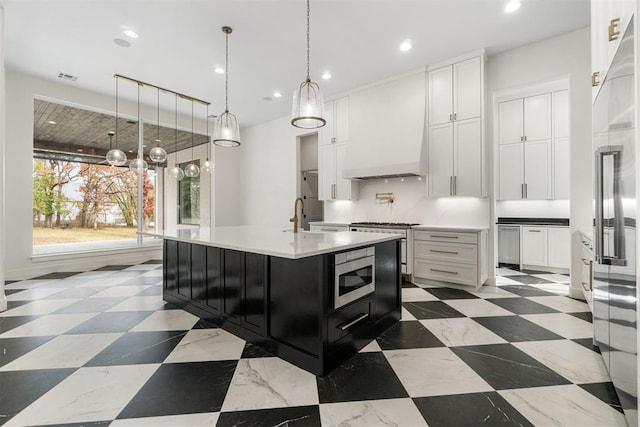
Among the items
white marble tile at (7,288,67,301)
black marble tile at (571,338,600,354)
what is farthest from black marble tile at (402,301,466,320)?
white marble tile at (7,288,67,301)

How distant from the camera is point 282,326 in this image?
6.81ft

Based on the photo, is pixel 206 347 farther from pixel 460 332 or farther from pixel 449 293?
pixel 449 293

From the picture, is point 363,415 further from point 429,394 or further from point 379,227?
point 379,227

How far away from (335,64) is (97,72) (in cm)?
367

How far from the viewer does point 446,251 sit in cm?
390

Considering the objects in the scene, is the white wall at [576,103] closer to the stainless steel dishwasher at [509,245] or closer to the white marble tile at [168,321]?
the stainless steel dishwasher at [509,245]

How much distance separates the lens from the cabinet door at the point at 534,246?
188 inches

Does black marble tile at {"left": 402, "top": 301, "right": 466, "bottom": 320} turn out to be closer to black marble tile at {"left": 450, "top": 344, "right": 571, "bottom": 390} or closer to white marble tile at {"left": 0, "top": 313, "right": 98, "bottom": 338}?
black marble tile at {"left": 450, "top": 344, "right": 571, "bottom": 390}

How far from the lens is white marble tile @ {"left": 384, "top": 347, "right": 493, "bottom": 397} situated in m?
1.71

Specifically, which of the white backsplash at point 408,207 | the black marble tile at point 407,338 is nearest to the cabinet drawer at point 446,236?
the white backsplash at point 408,207

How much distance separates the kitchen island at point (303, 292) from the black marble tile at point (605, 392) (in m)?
1.34

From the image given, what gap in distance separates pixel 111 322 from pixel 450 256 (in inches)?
156

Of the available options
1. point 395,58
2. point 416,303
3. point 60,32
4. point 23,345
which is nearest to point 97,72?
point 60,32

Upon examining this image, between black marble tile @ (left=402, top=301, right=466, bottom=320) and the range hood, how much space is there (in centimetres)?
190
